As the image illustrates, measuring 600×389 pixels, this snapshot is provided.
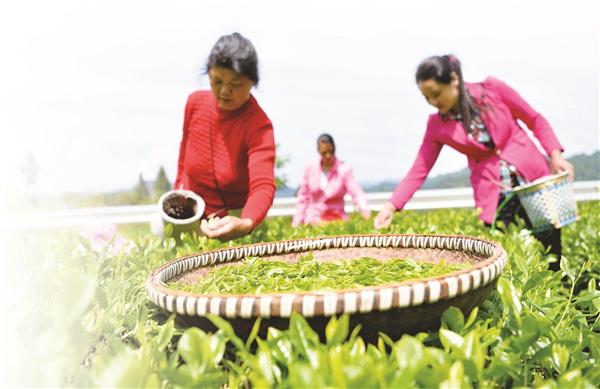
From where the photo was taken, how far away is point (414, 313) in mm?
745

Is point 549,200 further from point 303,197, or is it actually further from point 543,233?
point 303,197

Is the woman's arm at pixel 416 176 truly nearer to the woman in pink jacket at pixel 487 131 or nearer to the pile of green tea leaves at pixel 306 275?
the woman in pink jacket at pixel 487 131

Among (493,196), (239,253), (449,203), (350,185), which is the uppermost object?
(239,253)

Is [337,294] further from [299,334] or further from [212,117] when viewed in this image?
[212,117]

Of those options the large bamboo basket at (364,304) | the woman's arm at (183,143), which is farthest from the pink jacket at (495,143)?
the large bamboo basket at (364,304)

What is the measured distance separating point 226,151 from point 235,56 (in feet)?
1.76

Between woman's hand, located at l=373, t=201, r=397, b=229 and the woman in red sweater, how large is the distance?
2.47 ft

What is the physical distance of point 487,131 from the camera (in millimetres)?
3152

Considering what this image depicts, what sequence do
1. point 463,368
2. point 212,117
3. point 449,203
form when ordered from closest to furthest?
point 463,368, point 212,117, point 449,203

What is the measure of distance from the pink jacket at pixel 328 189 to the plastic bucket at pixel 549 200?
3.38m

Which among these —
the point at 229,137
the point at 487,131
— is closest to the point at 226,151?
the point at 229,137

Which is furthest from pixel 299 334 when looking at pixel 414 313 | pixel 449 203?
pixel 449 203

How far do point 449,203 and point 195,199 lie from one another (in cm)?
646

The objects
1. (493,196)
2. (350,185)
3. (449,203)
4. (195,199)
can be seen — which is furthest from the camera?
(449,203)
